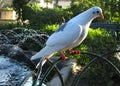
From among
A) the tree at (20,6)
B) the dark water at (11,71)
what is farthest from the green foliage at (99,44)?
the tree at (20,6)

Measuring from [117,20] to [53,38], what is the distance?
15667 millimetres

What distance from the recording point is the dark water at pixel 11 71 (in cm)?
988

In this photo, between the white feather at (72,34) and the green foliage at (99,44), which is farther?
the green foliage at (99,44)

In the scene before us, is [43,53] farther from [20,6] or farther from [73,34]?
[20,6]

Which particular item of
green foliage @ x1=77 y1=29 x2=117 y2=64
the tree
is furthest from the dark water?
the tree

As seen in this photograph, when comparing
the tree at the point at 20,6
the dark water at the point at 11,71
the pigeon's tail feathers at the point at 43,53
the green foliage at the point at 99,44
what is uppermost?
the pigeon's tail feathers at the point at 43,53

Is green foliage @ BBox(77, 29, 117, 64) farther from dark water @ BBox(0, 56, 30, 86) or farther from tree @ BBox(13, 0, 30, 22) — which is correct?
tree @ BBox(13, 0, 30, 22)

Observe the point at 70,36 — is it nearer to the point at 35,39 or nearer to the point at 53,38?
the point at 53,38

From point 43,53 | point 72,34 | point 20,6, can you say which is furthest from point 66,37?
point 20,6

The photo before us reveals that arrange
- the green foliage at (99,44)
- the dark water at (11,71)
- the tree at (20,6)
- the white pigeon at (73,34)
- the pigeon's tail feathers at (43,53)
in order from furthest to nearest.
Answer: the tree at (20,6) → the dark water at (11,71) → the green foliage at (99,44) → the white pigeon at (73,34) → the pigeon's tail feathers at (43,53)

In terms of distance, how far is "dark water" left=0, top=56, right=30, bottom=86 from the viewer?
9875 millimetres

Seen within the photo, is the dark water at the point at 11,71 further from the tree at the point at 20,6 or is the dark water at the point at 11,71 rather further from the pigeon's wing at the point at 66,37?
the tree at the point at 20,6

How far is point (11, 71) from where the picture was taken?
11.5 metres

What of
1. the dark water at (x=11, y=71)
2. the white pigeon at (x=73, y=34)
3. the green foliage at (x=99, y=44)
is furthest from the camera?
the dark water at (x=11, y=71)
